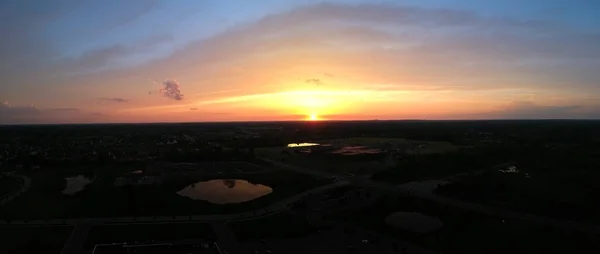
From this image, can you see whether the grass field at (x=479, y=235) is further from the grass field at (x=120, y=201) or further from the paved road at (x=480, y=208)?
the grass field at (x=120, y=201)

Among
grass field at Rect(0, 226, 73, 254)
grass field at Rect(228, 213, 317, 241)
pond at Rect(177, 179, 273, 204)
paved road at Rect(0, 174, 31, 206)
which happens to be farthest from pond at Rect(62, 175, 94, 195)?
grass field at Rect(228, 213, 317, 241)

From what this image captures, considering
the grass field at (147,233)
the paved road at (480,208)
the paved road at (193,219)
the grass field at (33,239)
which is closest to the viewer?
the grass field at (33,239)

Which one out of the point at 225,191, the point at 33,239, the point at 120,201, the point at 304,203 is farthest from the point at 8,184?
the point at 304,203

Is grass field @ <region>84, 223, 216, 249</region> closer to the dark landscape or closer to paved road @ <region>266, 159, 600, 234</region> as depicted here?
the dark landscape

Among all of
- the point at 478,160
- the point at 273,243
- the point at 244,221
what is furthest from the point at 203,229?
the point at 478,160

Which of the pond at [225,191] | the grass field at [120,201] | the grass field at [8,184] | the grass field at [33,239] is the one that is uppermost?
the grass field at [8,184]

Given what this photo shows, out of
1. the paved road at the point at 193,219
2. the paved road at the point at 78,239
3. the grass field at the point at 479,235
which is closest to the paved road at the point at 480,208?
the grass field at the point at 479,235

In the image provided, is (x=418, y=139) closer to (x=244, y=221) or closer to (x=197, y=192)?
(x=197, y=192)

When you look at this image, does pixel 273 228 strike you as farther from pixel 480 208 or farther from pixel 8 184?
pixel 8 184
